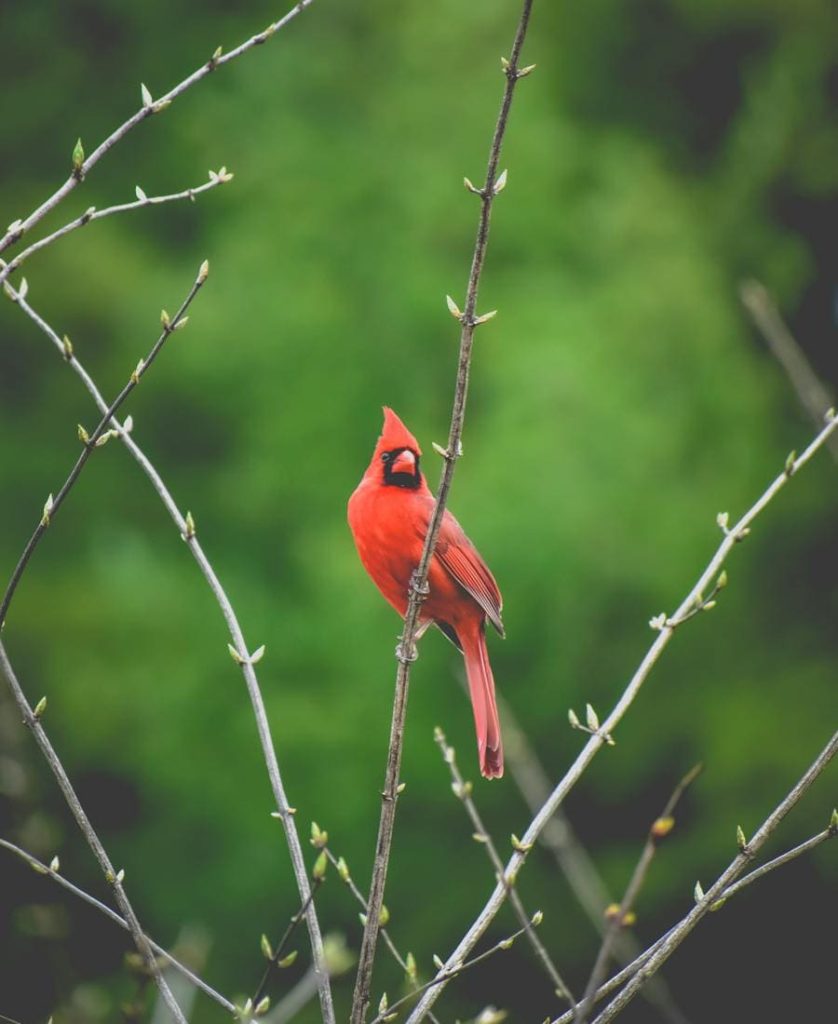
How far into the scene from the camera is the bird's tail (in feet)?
8.48

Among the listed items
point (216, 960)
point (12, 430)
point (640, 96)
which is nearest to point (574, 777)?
point (216, 960)

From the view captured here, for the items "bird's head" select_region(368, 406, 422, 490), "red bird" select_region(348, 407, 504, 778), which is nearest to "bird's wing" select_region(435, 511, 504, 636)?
"red bird" select_region(348, 407, 504, 778)

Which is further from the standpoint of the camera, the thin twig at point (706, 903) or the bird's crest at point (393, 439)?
the bird's crest at point (393, 439)

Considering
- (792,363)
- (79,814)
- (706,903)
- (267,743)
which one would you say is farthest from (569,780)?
(792,363)

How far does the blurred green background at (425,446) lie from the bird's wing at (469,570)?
312cm

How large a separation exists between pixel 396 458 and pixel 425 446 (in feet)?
12.7

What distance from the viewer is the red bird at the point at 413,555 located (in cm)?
288

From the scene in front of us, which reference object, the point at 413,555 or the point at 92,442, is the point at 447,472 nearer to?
the point at 92,442

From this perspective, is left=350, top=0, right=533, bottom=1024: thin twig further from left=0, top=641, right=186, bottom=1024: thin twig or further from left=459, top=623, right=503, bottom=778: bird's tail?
left=459, top=623, right=503, bottom=778: bird's tail

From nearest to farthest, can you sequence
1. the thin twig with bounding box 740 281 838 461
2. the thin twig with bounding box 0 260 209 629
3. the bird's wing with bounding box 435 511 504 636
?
the thin twig with bounding box 0 260 209 629 < the thin twig with bounding box 740 281 838 461 < the bird's wing with bounding box 435 511 504 636

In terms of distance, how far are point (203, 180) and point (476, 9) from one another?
6.73ft

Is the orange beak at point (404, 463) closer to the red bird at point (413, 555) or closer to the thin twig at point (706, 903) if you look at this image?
the red bird at point (413, 555)

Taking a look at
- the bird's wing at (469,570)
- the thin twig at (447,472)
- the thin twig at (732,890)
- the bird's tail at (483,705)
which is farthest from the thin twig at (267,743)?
the bird's wing at (469,570)

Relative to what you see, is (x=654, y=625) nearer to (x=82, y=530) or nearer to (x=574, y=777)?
(x=574, y=777)
